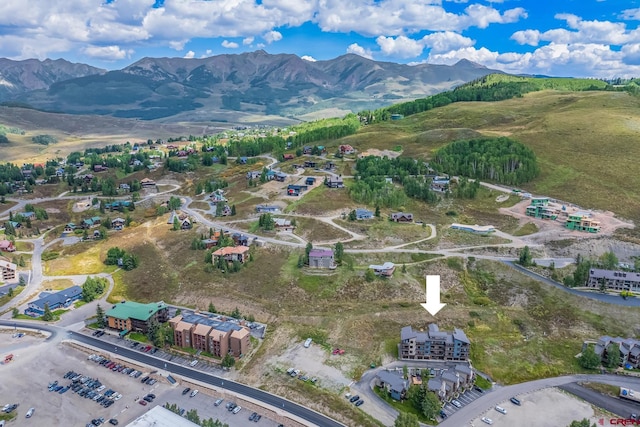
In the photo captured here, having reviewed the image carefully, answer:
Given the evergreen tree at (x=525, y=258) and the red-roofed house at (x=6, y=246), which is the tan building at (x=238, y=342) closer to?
the evergreen tree at (x=525, y=258)

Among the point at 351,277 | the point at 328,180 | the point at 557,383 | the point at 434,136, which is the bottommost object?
the point at 557,383

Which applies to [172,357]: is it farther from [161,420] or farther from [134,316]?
[161,420]

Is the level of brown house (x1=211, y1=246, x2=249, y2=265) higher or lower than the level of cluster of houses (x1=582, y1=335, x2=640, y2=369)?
higher

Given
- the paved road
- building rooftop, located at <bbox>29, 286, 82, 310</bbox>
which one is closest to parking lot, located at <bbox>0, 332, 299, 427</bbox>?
building rooftop, located at <bbox>29, 286, 82, 310</bbox>

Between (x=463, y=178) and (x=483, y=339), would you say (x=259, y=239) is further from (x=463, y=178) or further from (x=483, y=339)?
(x=463, y=178)

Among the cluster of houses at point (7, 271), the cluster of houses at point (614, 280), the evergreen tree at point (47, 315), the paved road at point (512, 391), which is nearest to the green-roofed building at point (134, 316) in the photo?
the evergreen tree at point (47, 315)

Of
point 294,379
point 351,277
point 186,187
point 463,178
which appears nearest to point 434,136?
point 463,178

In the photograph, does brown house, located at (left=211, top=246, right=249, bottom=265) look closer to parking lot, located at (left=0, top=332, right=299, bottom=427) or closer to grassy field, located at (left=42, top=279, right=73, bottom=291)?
parking lot, located at (left=0, top=332, right=299, bottom=427)
